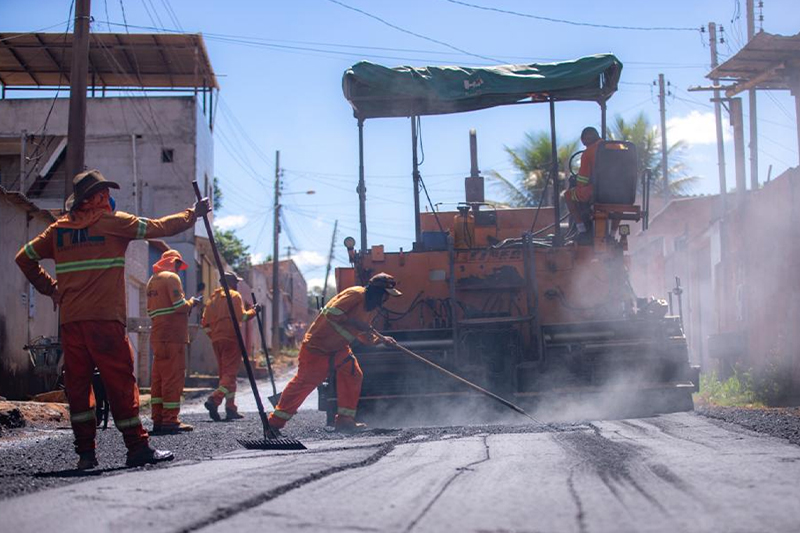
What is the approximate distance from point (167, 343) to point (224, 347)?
74.5 inches

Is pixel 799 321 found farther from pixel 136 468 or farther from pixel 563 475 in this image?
pixel 136 468

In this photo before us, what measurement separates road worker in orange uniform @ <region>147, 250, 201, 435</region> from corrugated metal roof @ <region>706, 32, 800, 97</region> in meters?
10.3

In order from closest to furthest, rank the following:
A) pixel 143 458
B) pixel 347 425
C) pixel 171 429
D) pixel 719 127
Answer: pixel 143 458
pixel 347 425
pixel 171 429
pixel 719 127

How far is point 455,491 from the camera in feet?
14.1

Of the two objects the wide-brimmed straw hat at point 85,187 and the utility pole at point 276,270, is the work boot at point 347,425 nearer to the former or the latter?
the wide-brimmed straw hat at point 85,187

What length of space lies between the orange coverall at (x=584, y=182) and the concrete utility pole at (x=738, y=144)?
34.2 feet

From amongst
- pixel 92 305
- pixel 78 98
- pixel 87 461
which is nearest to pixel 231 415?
pixel 87 461

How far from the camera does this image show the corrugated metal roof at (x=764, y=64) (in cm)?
1494

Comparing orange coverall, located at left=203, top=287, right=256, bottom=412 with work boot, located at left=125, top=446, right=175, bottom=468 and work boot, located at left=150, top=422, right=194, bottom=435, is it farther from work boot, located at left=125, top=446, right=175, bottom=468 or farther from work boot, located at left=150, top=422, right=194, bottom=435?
work boot, located at left=125, top=446, right=175, bottom=468

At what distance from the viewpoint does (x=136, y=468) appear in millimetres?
5512

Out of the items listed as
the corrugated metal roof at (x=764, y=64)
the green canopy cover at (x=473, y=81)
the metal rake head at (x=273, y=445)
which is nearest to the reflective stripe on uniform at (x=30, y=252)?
the metal rake head at (x=273, y=445)

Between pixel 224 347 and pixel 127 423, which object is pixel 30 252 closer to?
pixel 127 423

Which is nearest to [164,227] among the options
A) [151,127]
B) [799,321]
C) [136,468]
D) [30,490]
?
[136,468]

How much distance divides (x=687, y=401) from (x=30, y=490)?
6332 mm
